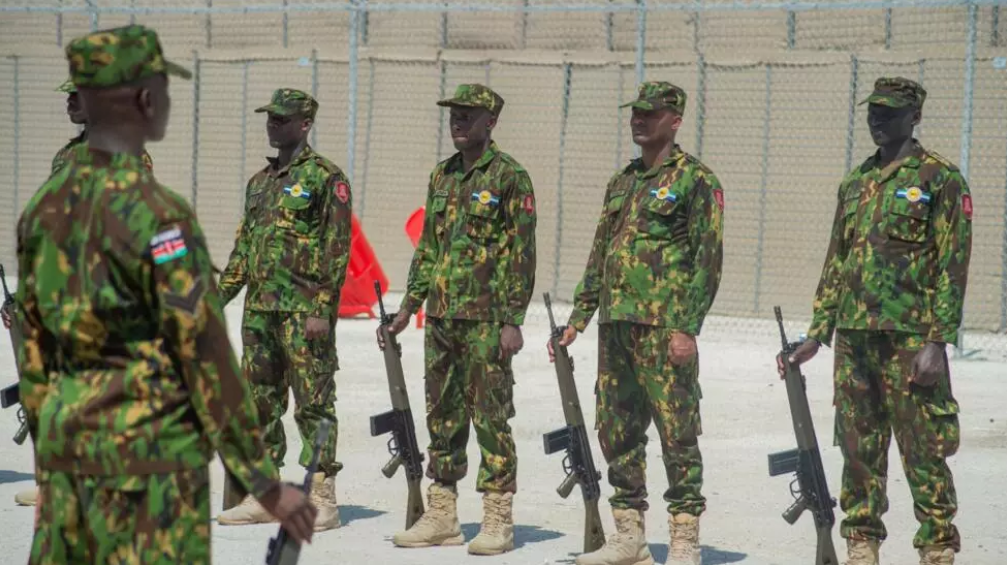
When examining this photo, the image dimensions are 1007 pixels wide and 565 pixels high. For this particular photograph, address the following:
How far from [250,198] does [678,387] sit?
2.30m

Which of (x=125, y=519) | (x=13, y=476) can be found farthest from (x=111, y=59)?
(x=13, y=476)

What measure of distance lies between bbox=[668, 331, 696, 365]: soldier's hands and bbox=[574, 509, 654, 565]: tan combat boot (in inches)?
26.5

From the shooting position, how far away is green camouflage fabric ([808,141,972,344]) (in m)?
6.02

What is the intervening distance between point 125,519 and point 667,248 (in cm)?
358

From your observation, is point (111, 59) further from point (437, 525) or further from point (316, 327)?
point (437, 525)

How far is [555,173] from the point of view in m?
16.3

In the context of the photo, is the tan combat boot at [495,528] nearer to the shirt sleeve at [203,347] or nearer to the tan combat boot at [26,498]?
the tan combat boot at [26,498]

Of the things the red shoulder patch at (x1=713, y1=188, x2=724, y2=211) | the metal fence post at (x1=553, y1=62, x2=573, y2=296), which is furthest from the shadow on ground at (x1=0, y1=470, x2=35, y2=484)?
the metal fence post at (x1=553, y1=62, x2=573, y2=296)

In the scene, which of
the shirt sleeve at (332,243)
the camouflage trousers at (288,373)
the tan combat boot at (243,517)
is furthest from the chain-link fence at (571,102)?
the tan combat boot at (243,517)

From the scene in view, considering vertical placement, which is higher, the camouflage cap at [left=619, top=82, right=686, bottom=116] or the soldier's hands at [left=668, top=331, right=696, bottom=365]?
the camouflage cap at [left=619, top=82, right=686, bottom=116]

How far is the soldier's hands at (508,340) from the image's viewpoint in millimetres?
6988

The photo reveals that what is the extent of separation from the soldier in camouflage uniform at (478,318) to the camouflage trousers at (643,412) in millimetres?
492

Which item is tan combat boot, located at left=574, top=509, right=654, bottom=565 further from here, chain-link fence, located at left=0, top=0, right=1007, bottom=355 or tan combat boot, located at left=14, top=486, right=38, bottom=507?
chain-link fence, located at left=0, top=0, right=1007, bottom=355

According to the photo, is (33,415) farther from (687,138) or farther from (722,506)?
(687,138)
